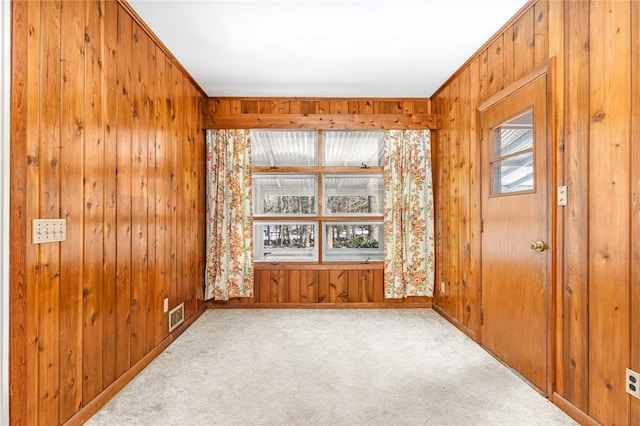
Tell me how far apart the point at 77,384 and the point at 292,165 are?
3.14m

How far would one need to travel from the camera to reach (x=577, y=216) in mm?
1946

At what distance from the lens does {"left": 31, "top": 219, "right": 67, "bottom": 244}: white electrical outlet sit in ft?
5.16

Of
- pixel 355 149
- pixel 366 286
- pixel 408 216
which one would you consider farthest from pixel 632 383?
pixel 355 149

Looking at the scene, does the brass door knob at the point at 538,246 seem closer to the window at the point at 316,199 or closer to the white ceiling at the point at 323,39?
the white ceiling at the point at 323,39

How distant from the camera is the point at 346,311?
415 cm

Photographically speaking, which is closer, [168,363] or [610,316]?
[610,316]

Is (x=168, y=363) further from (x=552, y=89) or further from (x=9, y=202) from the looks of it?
(x=552, y=89)

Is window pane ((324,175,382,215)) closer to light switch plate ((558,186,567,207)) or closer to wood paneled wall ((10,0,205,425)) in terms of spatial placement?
wood paneled wall ((10,0,205,425))

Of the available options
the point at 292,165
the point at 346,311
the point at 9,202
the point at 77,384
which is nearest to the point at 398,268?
the point at 346,311

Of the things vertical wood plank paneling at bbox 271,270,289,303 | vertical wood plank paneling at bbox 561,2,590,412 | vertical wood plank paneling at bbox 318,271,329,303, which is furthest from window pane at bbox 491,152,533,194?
vertical wood plank paneling at bbox 271,270,289,303

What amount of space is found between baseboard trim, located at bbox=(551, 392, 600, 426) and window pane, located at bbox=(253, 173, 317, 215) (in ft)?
10.0

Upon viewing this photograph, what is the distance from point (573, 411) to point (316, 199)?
3194mm

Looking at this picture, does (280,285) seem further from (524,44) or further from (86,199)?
(524,44)

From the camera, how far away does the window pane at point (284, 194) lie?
4469 millimetres
